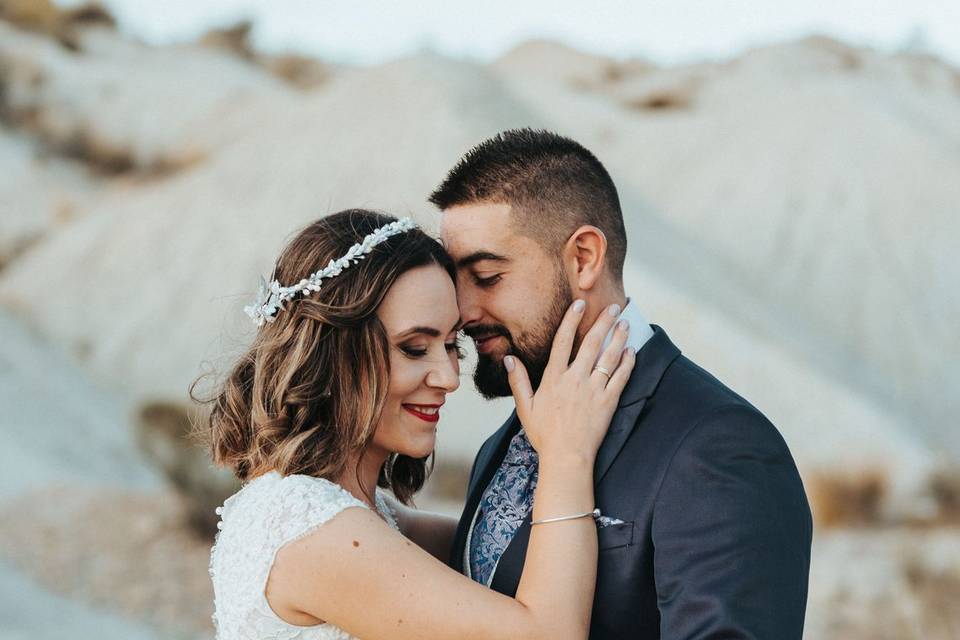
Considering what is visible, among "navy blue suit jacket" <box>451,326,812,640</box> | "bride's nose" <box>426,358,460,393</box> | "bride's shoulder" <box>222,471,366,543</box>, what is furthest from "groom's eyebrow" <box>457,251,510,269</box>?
"bride's shoulder" <box>222,471,366,543</box>

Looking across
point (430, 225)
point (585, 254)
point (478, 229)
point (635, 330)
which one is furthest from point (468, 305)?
point (430, 225)

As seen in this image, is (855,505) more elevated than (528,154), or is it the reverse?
(855,505)

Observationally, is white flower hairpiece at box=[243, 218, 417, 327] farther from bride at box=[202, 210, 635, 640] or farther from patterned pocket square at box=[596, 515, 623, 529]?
patterned pocket square at box=[596, 515, 623, 529]

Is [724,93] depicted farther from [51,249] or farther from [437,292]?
[437,292]

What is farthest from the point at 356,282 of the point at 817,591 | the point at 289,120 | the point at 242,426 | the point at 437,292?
the point at 289,120

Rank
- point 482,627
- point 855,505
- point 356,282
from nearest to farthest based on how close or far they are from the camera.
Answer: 1. point 482,627
2. point 356,282
3. point 855,505

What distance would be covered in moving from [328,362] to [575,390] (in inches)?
26.7

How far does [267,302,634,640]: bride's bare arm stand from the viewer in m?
2.57

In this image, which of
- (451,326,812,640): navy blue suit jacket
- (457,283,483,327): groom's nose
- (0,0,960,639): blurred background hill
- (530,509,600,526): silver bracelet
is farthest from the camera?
(0,0,960,639): blurred background hill

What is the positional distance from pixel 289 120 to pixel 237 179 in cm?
223

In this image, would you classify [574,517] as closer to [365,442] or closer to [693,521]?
[693,521]

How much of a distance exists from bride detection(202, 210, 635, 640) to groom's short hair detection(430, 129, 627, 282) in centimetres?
20

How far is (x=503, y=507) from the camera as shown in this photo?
3.04m

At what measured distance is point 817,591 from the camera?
1115 cm
